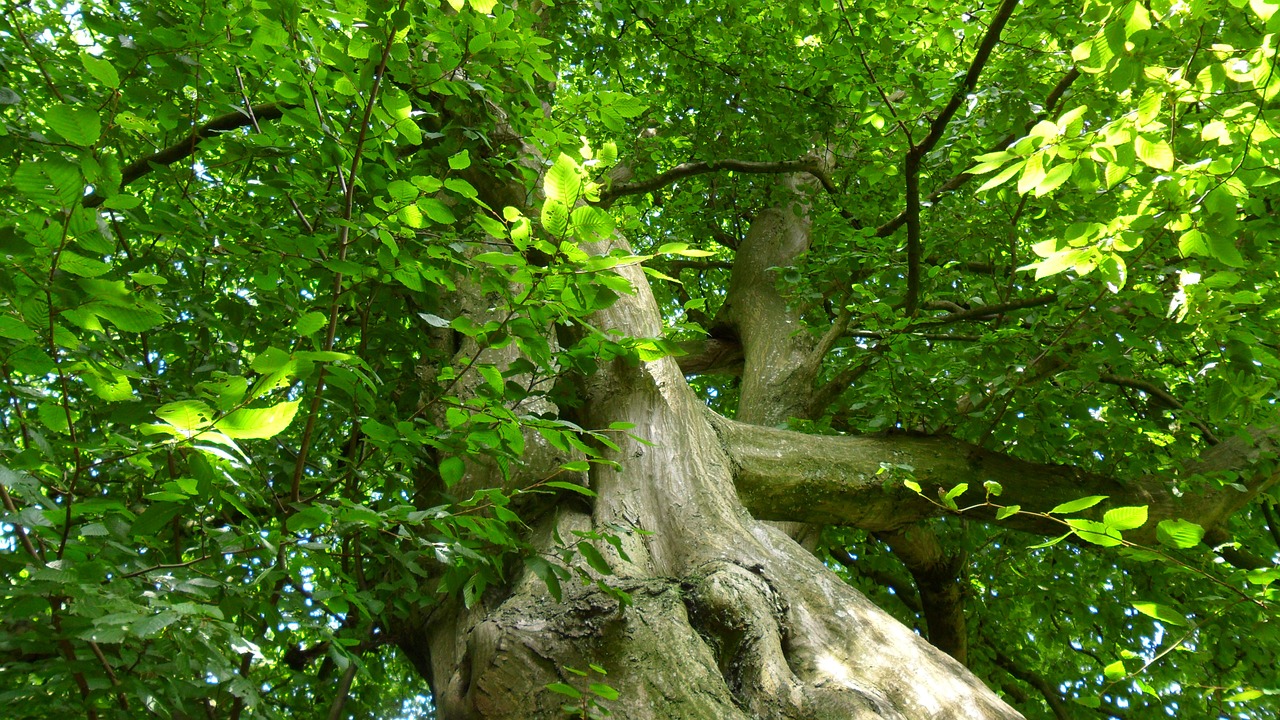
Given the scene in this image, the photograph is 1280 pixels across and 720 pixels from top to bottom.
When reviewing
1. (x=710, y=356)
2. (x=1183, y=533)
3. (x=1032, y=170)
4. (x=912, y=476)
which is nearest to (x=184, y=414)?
(x=1183, y=533)

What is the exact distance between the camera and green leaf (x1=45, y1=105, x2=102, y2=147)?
121 cm

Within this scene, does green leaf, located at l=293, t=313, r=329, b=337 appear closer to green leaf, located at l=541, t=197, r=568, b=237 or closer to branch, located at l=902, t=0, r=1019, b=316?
green leaf, located at l=541, t=197, r=568, b=237

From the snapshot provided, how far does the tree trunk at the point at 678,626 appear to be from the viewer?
220 cm

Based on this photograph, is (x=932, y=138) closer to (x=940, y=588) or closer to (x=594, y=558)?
(x=594, y=558)

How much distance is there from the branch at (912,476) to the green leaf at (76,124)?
8.76 feet

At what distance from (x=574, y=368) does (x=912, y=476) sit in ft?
5.60

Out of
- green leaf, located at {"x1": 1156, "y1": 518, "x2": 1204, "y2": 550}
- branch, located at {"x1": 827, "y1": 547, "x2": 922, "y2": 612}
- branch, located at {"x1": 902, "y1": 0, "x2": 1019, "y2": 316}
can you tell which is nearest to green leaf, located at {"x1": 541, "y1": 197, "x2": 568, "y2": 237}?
green leaf, located at {"x1": 1156, "y1": 518, "x2": 1204, "y2": 550}

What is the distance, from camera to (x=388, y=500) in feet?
9.78

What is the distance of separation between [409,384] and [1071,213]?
3367mm

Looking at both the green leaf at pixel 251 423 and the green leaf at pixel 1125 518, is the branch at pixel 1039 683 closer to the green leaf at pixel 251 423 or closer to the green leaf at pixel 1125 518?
the green leaf at pixel 1125 518

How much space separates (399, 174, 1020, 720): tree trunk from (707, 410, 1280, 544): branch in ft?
1.09

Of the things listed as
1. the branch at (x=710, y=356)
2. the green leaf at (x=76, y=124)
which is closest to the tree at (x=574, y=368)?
the green leaf at (x=76, y=124)

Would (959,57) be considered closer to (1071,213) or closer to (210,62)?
(1071,213)

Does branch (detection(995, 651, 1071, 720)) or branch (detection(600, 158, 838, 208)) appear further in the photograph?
branch (detection(995, 651, 1071, 720))
